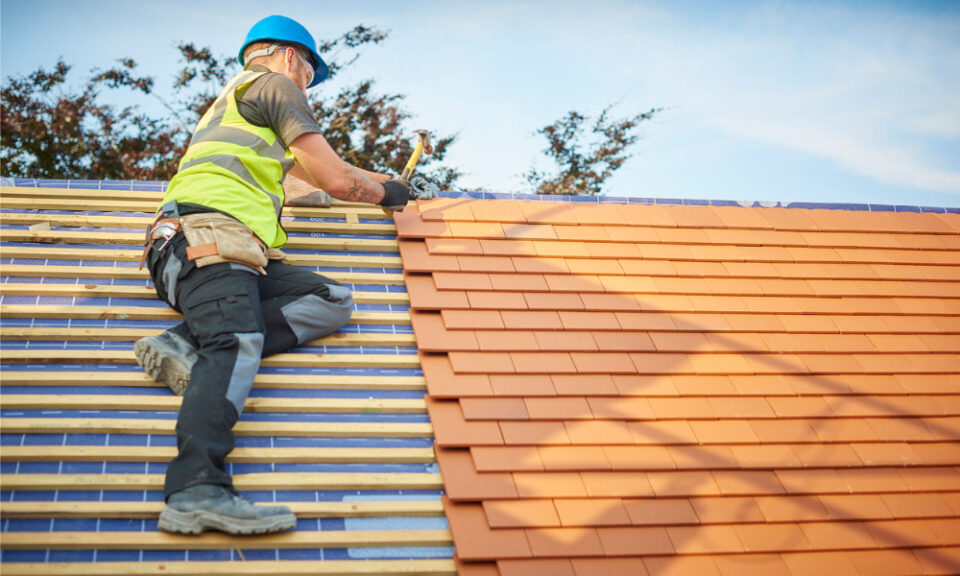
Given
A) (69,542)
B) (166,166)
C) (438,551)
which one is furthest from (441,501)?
(166,166)

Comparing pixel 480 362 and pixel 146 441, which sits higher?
pixel 480 362

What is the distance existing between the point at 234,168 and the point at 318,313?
0.71 m

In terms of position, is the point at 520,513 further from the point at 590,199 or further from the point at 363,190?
the point at 590,199

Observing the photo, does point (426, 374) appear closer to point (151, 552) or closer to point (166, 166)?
point (151, 552)

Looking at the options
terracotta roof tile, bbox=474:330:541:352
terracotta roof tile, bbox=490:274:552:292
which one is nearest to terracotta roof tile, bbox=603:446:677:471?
terracotta roof tile, bbox=474:330:541:352

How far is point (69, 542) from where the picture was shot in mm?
2314

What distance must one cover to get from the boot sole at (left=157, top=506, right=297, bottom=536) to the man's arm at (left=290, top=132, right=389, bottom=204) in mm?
1483

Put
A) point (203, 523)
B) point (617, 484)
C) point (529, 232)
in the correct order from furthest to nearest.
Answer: point (529, 232), point (617, 484), point (203, 523)

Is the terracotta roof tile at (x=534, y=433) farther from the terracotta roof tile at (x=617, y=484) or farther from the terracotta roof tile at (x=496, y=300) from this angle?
the terracotta roof tile at (x=496, y=300)

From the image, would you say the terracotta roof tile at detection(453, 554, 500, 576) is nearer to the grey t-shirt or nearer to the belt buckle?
the belt buckle

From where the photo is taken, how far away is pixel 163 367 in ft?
9.45

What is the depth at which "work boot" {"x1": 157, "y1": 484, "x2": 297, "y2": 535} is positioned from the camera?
2.35m

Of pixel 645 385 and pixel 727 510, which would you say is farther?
pixel 645 385

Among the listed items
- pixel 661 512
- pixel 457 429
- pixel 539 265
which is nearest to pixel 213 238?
pixel 457 429
